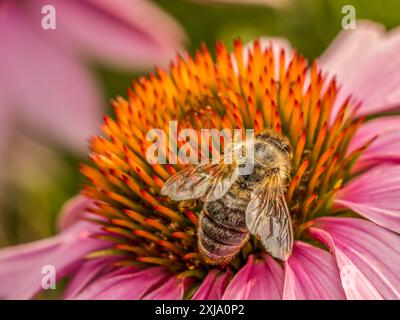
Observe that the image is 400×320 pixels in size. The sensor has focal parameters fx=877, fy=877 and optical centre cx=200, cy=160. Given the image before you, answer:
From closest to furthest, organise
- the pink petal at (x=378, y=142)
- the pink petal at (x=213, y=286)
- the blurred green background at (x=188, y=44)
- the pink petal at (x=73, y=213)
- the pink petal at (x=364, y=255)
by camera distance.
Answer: the pink petal at (x=364, y=255)
the pink petal at (x=213, y=286)
the pink petal at (x=378, y=142)
the pink petal at (x=73, y=213)
the blurred green background at (x=188, y=44)

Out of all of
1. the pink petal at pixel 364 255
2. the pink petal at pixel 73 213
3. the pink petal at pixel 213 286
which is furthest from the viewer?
the pink petal at pixel 73 213

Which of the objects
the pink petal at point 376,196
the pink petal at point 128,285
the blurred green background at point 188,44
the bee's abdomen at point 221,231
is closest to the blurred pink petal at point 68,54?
the blurred green background at point 188,44

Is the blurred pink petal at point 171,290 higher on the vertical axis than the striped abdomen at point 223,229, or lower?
lower

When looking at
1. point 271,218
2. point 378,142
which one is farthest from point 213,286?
point 378,142

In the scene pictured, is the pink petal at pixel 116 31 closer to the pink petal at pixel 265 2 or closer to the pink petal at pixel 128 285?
the pink petal at pixel 265 2

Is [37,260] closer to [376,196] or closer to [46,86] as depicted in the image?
[46,86]

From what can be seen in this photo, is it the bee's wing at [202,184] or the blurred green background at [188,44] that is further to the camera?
the blurred green background at [188,44]

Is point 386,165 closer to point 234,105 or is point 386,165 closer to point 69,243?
point 234,105

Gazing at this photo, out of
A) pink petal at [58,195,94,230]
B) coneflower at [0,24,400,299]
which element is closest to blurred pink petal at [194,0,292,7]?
coneflower at [0,24,400,299]
